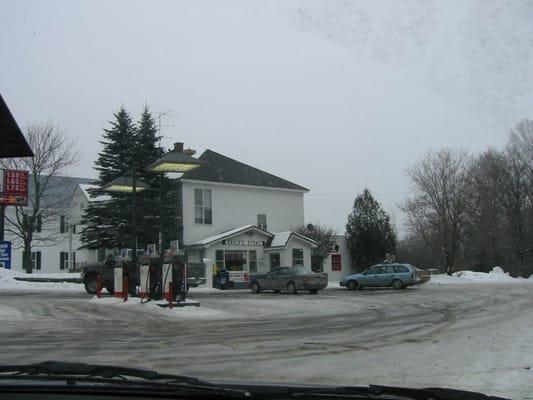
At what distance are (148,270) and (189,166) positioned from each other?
4.86 metres

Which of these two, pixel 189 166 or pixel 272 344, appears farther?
pixel 189 166

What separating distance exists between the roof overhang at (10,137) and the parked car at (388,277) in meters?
26.5

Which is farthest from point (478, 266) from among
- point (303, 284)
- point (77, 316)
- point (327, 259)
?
point (77, 316)

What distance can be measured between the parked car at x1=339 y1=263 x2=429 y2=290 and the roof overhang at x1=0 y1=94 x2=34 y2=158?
26479mm

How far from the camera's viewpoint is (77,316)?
17.9 m

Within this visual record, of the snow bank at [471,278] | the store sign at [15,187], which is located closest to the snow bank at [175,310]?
the store sign at [15,187]

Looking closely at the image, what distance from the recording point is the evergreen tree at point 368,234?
45906 millimetres

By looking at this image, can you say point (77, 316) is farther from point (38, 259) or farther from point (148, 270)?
point (38, 259)

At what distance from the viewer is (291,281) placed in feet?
103

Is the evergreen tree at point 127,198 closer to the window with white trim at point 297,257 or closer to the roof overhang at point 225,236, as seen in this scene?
the roof overhang at point 225,236

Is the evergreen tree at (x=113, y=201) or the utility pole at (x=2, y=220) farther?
the evergreen tree at (x=113, y=201)

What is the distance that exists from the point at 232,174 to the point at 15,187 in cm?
1530

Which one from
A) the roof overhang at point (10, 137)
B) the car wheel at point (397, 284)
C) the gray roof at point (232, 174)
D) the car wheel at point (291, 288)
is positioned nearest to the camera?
the roof overhang at point (10, 137)

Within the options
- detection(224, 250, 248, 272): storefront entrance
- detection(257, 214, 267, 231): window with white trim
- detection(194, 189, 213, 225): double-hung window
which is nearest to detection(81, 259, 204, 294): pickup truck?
detection(224, 250, 248, 272): storefront entrance
